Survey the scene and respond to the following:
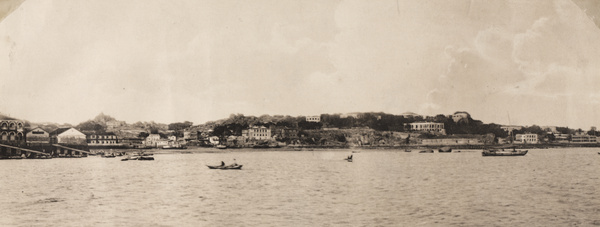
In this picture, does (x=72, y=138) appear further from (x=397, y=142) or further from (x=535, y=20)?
(x=535, y=20)

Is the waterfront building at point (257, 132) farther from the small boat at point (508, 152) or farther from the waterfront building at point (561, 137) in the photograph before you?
the waterfront building at point (561, 137)

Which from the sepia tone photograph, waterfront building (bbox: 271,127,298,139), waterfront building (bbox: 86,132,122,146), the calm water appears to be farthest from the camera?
waterfront building (bbox: 271,127,298,139)

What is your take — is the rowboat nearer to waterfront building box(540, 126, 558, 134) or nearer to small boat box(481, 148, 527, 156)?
small boat box(481, 148, 527, 156)

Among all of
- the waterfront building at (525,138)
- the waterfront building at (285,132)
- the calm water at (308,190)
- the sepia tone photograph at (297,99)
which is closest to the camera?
the calm water at (308,190)

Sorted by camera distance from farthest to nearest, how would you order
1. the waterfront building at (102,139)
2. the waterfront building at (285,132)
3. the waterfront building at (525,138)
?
the waterfront building at (525,138) → the waterfront building at (285,132) → the waterfront building at (102,139)

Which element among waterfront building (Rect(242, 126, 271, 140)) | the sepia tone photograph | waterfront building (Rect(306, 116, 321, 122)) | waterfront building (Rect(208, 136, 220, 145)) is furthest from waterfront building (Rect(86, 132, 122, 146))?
waterfront building (Rect(306, 116, 321, 122))

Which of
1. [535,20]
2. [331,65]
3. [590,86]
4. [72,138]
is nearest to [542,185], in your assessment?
[590,86]

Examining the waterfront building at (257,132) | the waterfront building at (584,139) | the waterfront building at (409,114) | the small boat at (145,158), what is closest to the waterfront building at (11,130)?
the small boat at (145,158)
